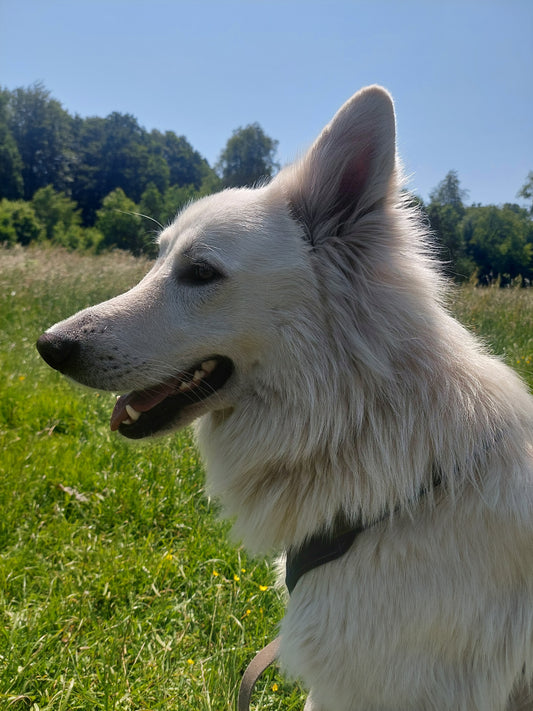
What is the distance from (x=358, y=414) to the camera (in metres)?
1.49

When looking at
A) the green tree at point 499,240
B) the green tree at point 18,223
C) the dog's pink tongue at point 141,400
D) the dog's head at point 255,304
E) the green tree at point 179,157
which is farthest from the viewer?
the green tree at point 179,157

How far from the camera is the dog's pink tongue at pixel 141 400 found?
1705 mm

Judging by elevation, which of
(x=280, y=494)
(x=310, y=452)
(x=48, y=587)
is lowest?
(x=48, y=587)

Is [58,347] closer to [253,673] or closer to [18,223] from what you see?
[253,673]

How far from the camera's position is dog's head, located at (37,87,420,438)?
5.11ft

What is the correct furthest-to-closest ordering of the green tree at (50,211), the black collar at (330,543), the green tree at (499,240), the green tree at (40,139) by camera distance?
the green tree at (40,139) < the green tree at (50,211) < the green tree at (499,240) < the black collar at (330,543)

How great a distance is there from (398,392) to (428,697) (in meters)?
0.86

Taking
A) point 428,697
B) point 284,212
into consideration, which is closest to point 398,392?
point 284,212

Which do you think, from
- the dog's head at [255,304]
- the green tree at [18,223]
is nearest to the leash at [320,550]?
the dog's head at [255,304]

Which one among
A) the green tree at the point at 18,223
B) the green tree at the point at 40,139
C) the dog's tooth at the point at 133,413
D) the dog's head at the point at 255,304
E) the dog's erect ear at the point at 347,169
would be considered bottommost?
the green tree at the point at 18,223

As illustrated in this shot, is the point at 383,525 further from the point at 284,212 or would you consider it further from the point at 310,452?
the point at 284,212

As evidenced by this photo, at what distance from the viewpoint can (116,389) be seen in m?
1.64

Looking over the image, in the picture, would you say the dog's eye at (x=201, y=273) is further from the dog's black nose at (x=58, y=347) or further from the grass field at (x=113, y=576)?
the grass field at (x=113, y=576)

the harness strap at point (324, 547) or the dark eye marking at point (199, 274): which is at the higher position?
the dark eye marking at point (199, 274)
